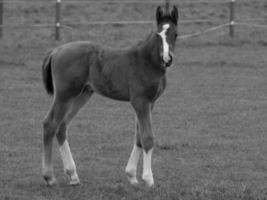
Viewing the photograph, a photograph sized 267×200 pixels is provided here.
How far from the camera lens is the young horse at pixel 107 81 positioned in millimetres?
7762

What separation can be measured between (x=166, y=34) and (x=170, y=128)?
15.1ft

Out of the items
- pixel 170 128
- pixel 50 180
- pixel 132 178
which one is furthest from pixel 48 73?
pixel 170 128

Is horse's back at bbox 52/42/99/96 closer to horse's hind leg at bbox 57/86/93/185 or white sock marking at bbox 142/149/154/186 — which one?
horse's hind leg at bbox 57/86/93/185

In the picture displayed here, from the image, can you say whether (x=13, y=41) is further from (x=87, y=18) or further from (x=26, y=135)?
(x=26, y=135)

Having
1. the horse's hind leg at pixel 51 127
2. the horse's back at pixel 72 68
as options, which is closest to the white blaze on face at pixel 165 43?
the horse's back at pixel 72 68

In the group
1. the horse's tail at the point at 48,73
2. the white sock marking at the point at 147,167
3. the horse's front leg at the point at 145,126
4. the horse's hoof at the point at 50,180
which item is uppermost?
the horse's tail at the point at 48,73

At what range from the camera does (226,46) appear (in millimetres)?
22125

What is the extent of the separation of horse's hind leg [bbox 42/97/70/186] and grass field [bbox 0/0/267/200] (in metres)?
0.16

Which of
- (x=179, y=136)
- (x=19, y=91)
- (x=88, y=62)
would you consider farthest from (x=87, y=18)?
(x=88, y=62)

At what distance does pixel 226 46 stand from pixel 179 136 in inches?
440

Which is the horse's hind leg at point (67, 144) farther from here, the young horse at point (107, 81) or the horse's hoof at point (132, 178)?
the horse's hoof at point (132, 178)

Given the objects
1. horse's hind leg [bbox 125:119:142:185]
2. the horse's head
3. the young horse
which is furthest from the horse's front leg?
the horse's head

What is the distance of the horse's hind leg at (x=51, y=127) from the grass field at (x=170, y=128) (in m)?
0.16

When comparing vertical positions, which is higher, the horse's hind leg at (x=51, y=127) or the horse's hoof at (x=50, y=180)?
the horse's hind leg at (x=51, y=127)
